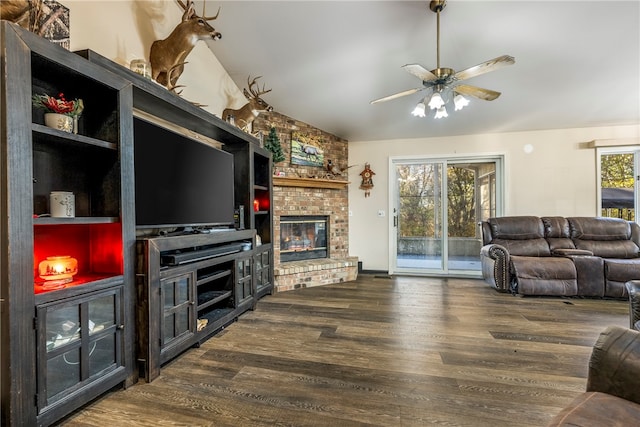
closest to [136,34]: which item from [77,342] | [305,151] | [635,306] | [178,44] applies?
[178,44]

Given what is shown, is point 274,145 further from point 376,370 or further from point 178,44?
point 376,370

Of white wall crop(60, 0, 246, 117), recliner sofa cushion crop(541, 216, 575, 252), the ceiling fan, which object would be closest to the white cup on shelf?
white wall crop(60, 0, 246, 117)

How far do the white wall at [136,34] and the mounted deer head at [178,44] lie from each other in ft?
0.51

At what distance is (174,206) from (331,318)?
179 centimetres

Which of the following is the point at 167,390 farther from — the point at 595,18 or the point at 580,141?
the point at 580,141

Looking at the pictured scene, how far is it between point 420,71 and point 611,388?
221 centimetres

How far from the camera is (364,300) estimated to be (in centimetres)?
358

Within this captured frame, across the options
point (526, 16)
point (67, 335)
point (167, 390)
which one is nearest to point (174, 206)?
point (67, 335)

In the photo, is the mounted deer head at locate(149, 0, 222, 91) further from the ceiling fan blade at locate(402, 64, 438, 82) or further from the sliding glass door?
the sliding glass door

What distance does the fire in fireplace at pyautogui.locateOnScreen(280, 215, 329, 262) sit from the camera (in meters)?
4.60

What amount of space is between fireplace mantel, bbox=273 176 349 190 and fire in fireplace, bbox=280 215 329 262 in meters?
0.52

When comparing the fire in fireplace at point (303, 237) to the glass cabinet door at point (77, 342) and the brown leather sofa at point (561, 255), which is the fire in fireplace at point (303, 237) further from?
the glass cabinet door at point (77, 342)

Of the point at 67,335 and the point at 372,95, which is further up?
the point at 372,95

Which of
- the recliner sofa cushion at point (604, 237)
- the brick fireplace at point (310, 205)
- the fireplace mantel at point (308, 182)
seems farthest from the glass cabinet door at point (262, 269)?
the recliner sofa cushion at point (604, 237)
